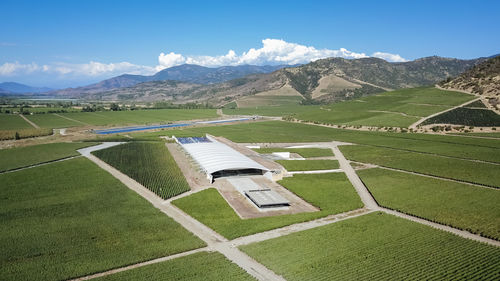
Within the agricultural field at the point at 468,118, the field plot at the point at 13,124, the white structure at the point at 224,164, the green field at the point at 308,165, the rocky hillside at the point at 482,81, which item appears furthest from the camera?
the rocky hillside at the point at 482,81

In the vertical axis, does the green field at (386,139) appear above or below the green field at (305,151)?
above

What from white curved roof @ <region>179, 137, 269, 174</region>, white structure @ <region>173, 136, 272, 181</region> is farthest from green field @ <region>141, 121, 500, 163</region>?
white structure @ <region>173, 136, 272, 181</region>

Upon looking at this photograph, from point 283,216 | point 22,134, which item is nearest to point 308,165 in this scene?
point 283,216

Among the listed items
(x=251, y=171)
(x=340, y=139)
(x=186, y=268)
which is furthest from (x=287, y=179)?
(x=340, y=139)

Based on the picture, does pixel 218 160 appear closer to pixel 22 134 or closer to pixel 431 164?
pixel 431 164

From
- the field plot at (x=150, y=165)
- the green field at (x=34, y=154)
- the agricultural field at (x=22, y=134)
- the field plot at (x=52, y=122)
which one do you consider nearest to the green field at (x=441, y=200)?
the field plot at (x=150, y=165)

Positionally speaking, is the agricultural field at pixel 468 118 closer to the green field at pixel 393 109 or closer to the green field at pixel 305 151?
the green field at pixel 393 109

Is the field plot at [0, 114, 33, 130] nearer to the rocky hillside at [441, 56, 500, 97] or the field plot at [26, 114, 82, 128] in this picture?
the field plot at [26, 114, 82, 128]
